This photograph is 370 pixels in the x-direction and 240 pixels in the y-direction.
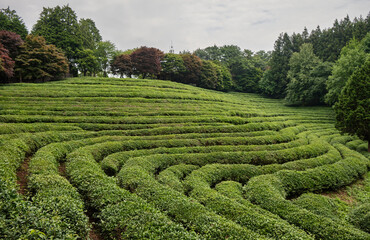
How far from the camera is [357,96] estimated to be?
26.2 m

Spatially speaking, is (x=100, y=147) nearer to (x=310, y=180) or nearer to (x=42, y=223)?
(x=42, y=223)

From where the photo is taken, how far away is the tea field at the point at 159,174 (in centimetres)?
740

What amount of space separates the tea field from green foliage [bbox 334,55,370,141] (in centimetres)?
276

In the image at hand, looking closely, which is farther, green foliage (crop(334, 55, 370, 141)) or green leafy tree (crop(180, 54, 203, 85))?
green leafy tree (crop(180, 54, 203, 85))

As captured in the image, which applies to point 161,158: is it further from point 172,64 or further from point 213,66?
point 213,66

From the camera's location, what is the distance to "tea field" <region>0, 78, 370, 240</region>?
24.3 ft

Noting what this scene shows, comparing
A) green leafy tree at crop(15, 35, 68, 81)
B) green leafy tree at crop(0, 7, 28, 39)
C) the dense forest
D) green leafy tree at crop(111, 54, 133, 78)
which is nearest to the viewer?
the dense forest

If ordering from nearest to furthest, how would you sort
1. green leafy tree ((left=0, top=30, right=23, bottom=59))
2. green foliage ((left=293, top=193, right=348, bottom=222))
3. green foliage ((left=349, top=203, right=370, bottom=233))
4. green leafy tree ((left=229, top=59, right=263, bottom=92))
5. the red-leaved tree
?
green foliage ((left=349, top=203, right=370, bottom=233)) < green foliage ((left=293, top=193, right=348, bottom=222)) < green leafy tree ((left=0, top=30, right=23, bottom=59)) < the red-leaved tree < green leafy tree ((left=229, top=59, right=263, bottom=92))

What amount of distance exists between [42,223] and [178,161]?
1253 centimetres

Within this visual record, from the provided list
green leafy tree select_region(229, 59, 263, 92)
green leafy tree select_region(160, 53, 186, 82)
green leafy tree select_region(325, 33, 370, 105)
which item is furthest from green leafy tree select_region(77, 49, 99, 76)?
green leafy tree select_region(325, 33, 370, 105)

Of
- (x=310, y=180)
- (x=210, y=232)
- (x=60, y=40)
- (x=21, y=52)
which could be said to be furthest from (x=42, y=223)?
(x=60, y=40)

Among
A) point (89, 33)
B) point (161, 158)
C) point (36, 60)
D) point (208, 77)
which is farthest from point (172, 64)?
point (161, 158)

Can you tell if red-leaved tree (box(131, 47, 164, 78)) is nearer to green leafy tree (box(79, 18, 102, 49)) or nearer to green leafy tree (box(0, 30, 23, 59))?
green leafy tree (box(79, 18, 102, 49))

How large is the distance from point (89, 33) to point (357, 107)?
68.8 meters
